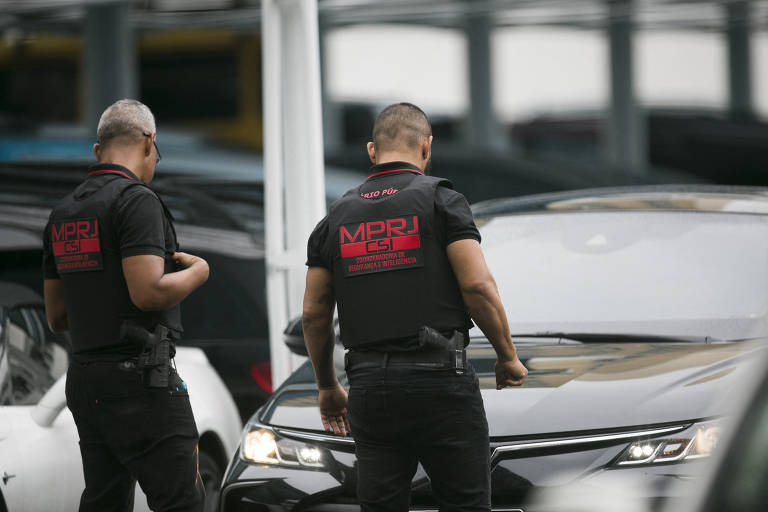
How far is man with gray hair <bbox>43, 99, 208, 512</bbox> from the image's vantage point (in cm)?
416

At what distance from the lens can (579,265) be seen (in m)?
5.34

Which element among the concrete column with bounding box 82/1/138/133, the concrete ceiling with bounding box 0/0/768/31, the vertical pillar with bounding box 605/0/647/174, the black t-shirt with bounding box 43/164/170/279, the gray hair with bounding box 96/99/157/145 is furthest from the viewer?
the vertical pillar with bounding box 605/0/647/174

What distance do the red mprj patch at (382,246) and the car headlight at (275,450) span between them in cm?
83

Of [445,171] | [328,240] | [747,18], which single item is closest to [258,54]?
[445,171]

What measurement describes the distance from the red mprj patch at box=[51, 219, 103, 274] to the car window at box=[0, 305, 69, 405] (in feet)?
3.88

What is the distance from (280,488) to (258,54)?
13.6 m

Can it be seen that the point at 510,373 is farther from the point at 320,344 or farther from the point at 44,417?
the point at 44,417

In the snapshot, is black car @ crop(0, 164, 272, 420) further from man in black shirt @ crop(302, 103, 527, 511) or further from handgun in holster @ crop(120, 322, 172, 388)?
man in black shirt @ crop(302, 103, 527, 511)

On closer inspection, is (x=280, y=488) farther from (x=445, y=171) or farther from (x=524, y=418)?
(x=445, y=171)

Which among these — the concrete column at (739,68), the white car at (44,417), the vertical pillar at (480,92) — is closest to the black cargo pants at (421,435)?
the white car at (44,417)

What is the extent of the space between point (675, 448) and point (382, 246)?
111cm

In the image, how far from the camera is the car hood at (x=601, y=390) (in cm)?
405

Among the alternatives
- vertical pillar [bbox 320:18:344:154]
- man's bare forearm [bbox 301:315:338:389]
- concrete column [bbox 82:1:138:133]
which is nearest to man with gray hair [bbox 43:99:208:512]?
man's bare forearm [bbox 301:315:338:389]

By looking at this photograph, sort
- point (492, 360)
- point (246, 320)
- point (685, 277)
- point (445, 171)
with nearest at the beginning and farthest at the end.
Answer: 1. point (492, 360)
2. point (685, 277)
3. point (246, 320)
4. point (445, 171)
